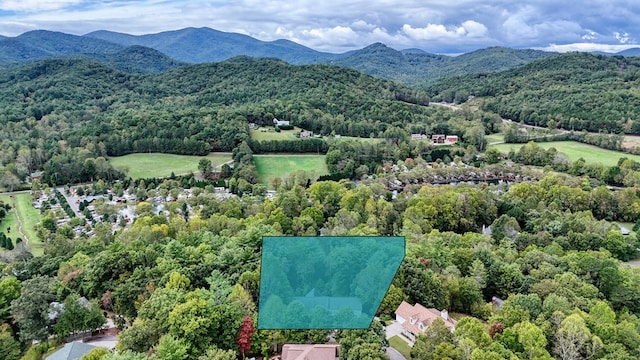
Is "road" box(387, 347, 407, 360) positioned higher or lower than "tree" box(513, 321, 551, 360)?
lower

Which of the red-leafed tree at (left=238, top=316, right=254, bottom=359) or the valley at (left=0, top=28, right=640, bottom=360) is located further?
the valley at (left=0, top=28, right=640, bottom=360)

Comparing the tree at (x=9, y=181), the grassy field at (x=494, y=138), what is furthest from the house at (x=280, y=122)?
the tree at (x=9, y=181)

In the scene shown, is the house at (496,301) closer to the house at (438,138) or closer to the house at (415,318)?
the house at (415,318)

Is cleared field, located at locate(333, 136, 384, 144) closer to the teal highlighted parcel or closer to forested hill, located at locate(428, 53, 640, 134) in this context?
forested hill, located at locate(428, 53, 640, 134)

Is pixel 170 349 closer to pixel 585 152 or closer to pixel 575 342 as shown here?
pixel 575 342

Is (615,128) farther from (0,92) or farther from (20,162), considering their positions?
(0,92)

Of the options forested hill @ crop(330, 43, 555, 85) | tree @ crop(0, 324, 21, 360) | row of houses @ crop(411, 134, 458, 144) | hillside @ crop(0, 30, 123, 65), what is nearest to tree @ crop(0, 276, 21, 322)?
tree @ crop(0, 324, 21, 360)

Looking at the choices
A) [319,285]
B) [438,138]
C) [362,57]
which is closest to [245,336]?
[319,285]
